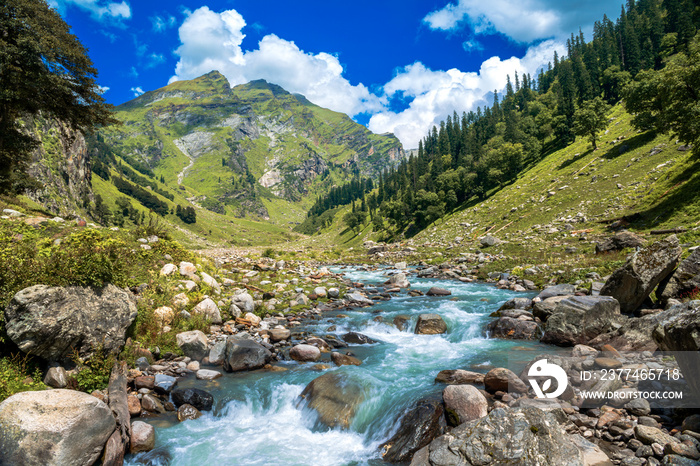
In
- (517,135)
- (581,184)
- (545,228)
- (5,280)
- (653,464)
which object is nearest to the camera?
(653,464)

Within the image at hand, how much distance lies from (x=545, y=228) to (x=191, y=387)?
144ft

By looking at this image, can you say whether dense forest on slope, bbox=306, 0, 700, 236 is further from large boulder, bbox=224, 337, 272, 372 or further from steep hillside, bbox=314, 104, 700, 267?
large boulder, bbox=224, 337, 272, 372

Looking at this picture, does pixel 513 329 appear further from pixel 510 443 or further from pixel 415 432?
pixel 510 443

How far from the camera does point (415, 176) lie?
132m

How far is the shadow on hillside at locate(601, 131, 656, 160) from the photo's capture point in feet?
157

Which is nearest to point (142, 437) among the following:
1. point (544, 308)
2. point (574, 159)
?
point (544, 308)

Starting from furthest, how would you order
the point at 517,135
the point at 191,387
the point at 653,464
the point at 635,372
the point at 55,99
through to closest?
the point at 517,135, the point at 55,99, the point at 191,387, the point at 635,372, the point at 653,464

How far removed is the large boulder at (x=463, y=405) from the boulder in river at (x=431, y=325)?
8195mm

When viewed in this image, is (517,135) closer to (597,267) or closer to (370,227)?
(370,227)

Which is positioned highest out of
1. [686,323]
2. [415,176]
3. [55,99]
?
[415,176]

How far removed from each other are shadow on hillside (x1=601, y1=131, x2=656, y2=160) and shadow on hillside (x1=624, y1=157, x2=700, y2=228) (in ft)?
79.6

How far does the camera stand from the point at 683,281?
1191 cm

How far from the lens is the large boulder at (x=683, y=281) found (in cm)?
1155

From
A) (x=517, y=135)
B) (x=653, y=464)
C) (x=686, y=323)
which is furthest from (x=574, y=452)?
(x=517, y=135)
